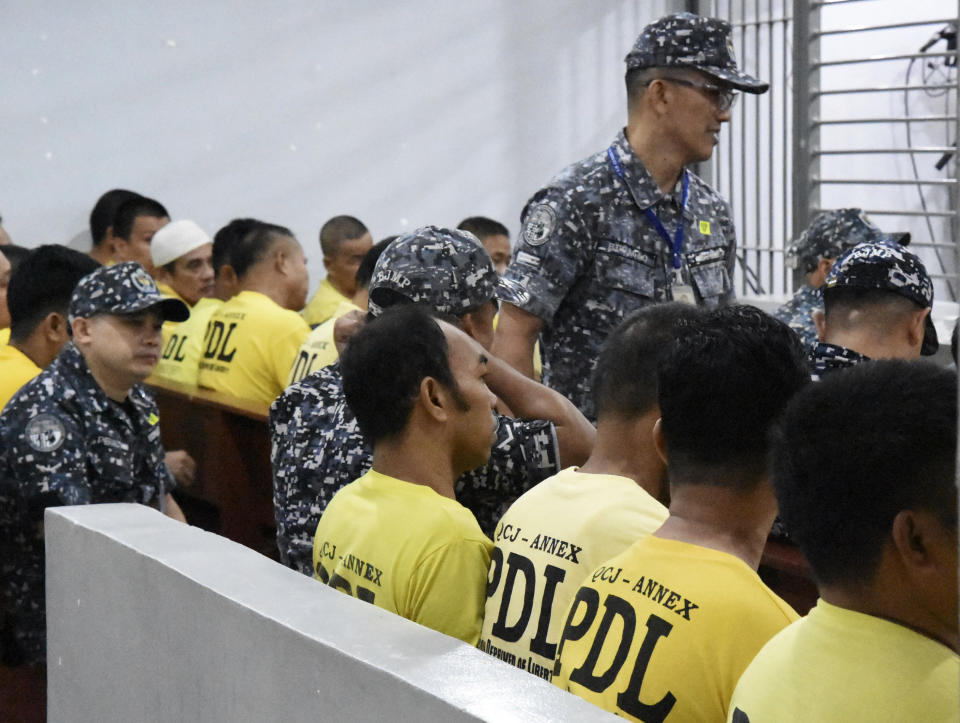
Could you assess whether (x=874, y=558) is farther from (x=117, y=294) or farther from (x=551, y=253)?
(x=117, y=294)

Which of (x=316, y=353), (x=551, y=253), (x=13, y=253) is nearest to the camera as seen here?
(x=551, y=253)

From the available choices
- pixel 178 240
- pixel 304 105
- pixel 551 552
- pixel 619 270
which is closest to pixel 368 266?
pixel 619 270

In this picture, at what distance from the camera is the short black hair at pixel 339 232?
21.9 feet

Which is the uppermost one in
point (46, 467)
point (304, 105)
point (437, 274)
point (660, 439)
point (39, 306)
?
point (304, 105)

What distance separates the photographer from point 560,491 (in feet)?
6.07

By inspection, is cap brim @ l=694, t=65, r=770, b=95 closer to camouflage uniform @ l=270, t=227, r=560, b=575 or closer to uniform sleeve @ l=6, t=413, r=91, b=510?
camouflage uniform @ l=270, t=227, r=560, b=575

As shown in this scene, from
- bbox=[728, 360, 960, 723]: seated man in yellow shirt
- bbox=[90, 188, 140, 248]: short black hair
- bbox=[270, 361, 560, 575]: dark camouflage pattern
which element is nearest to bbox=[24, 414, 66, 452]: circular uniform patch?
bbox=[270, 361, 560, 575]: dark camouflage pattern

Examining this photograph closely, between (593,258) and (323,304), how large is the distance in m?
3.63

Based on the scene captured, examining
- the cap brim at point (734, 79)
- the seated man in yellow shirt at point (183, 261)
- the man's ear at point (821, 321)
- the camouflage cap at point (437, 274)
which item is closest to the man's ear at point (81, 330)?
the camouflage cap at point (437, 274)

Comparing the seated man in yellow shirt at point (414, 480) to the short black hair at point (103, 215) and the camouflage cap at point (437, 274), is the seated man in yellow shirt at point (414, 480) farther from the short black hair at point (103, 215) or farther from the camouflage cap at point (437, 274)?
the short black hair at point (103, 215)

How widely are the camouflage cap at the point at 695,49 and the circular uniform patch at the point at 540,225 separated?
0.48 meters

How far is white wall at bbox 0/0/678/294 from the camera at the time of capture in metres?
6.84

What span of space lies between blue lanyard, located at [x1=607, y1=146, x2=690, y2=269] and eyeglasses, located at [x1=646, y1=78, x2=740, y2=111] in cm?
20

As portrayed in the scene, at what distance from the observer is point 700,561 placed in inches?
58.4
